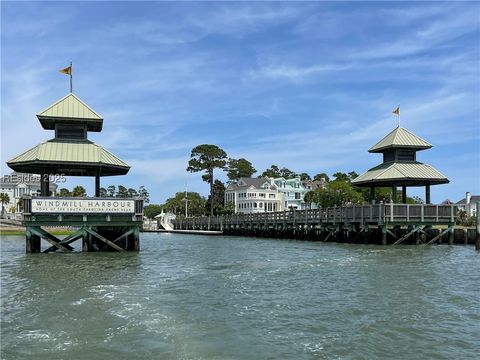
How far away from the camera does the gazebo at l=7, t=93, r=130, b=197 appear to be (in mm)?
26812

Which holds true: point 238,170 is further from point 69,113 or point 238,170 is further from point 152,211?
point 69,113

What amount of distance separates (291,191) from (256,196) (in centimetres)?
1016

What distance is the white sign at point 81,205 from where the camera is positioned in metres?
25.6

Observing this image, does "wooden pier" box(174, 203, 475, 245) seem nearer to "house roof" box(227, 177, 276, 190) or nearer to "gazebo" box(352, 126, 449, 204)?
"gazebo" box(352, 126, 449, 204)

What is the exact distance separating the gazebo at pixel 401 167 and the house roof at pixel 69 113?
65.8 ft

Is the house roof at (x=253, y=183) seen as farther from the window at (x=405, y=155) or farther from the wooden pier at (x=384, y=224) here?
the window at (x=405, y=155)

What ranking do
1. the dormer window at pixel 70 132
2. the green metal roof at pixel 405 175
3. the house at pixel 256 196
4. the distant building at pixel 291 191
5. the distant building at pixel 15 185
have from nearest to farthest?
the dormer window at pixel 70 132, the green metal roof at pixel 405 175, the house at pixel 256 196, the distant building at pixel 291 191, the distant building at pixel 15 185

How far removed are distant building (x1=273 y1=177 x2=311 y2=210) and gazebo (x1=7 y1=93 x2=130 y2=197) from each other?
268 feet

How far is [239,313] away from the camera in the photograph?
11.6 m

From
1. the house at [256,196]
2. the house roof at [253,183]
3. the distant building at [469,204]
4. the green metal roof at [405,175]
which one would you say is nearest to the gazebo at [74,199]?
the green metal roof at [405,175]

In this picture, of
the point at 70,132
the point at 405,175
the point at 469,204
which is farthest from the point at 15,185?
the point at 405,175

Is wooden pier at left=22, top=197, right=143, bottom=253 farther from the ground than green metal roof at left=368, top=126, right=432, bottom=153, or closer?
closer

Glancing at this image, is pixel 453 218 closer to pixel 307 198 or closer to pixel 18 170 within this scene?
pixel 18 170

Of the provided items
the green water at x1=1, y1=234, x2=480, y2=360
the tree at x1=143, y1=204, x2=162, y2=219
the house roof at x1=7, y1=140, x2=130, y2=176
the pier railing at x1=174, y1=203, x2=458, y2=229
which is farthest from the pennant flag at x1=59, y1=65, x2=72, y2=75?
the tree at x1=143, y1=204, x2=162, y2=219
